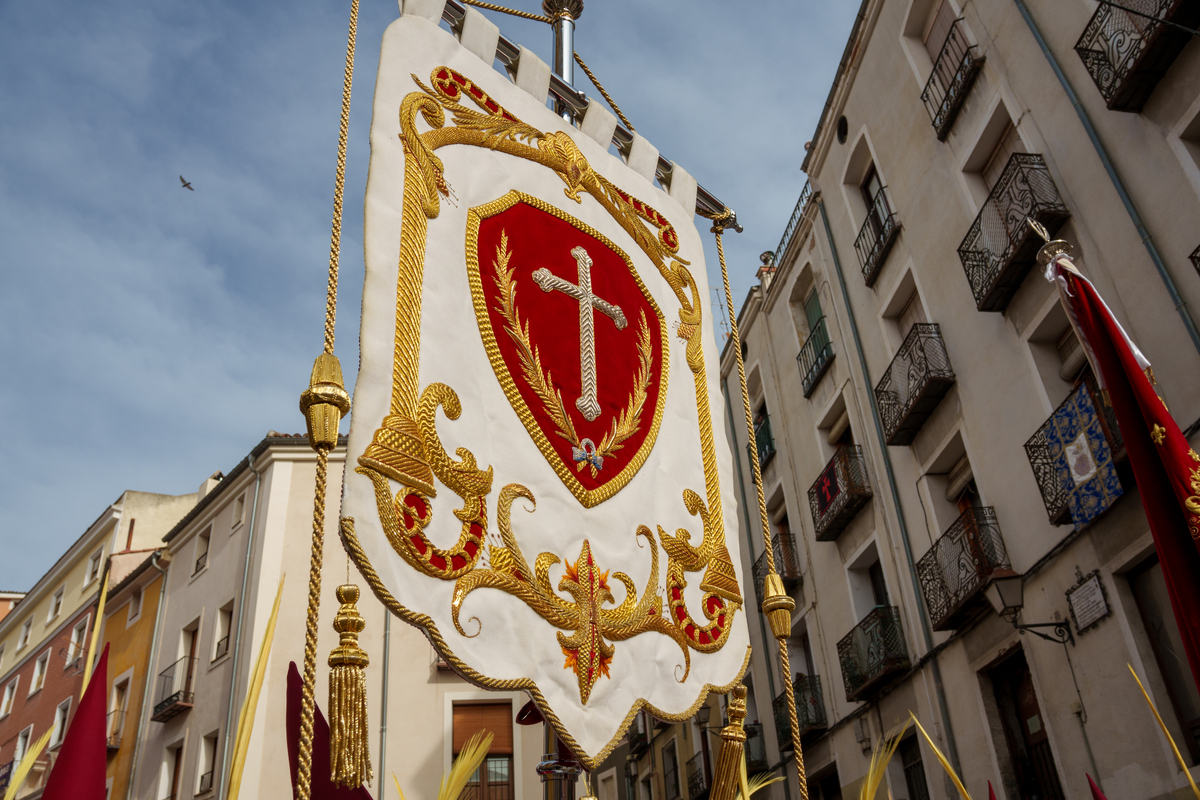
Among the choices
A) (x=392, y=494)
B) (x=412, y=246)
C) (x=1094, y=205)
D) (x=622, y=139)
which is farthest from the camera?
(x=1094, y=205)

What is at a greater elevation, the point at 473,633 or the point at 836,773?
the point at 836,773

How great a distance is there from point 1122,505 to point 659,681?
6.81 metres

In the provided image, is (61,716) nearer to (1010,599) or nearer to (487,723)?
(487,723)

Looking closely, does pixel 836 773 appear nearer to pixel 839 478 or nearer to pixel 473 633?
pixel 839 478

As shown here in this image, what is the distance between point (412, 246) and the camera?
2.98 m

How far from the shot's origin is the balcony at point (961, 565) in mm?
10203

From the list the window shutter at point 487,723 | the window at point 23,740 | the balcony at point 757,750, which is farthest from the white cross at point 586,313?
the window at point 23,740

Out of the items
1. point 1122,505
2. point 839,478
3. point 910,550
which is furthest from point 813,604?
point 1122,505

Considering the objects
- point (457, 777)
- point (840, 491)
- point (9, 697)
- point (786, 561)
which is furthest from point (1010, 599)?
point (9, 697)

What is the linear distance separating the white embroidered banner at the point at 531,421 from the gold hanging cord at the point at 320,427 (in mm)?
78

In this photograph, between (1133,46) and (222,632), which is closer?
(1133,46)

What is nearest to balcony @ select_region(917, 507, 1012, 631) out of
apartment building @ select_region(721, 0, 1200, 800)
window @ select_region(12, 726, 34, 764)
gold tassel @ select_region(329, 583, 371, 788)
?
apartment building @ select_region(721, 0, 1200, 800)

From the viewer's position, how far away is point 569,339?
3.45m

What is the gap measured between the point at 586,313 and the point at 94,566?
29.2 m
